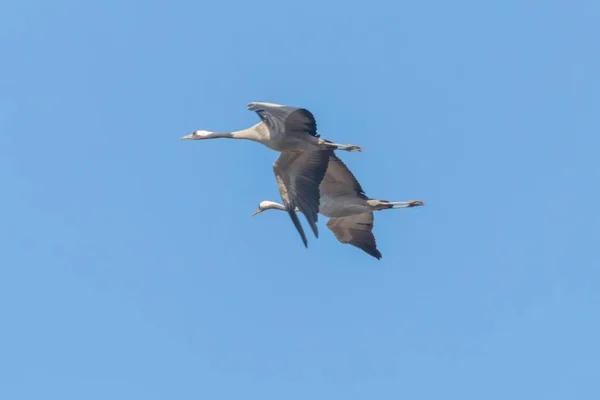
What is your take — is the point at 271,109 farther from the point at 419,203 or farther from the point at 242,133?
the point at 419,203

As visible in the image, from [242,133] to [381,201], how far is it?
16.2 feet

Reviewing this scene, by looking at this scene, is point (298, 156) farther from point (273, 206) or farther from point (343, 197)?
point (273, 206)

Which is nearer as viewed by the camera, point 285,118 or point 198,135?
point 285,118

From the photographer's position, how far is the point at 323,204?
1770 inches

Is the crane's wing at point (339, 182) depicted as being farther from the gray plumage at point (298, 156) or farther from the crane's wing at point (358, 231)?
the crane's wing at point (358, 231)

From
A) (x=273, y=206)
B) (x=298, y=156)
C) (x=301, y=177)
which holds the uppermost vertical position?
(x=298, y=156)

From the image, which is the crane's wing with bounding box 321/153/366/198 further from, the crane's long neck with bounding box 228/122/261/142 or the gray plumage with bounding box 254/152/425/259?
the crane's long neck with bounding box 228/122/261/142

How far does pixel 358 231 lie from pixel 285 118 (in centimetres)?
777

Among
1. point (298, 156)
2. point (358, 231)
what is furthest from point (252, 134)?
point (358, 231)

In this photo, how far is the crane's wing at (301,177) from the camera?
42.1 meters

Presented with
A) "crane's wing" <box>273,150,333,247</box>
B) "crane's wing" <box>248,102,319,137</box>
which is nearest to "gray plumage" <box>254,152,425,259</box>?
"crane's wing" <box>273,150,333,247</box>

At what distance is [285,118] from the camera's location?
133 ft

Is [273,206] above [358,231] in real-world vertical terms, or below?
above

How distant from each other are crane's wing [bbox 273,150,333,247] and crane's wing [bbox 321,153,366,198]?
199 centimetres
